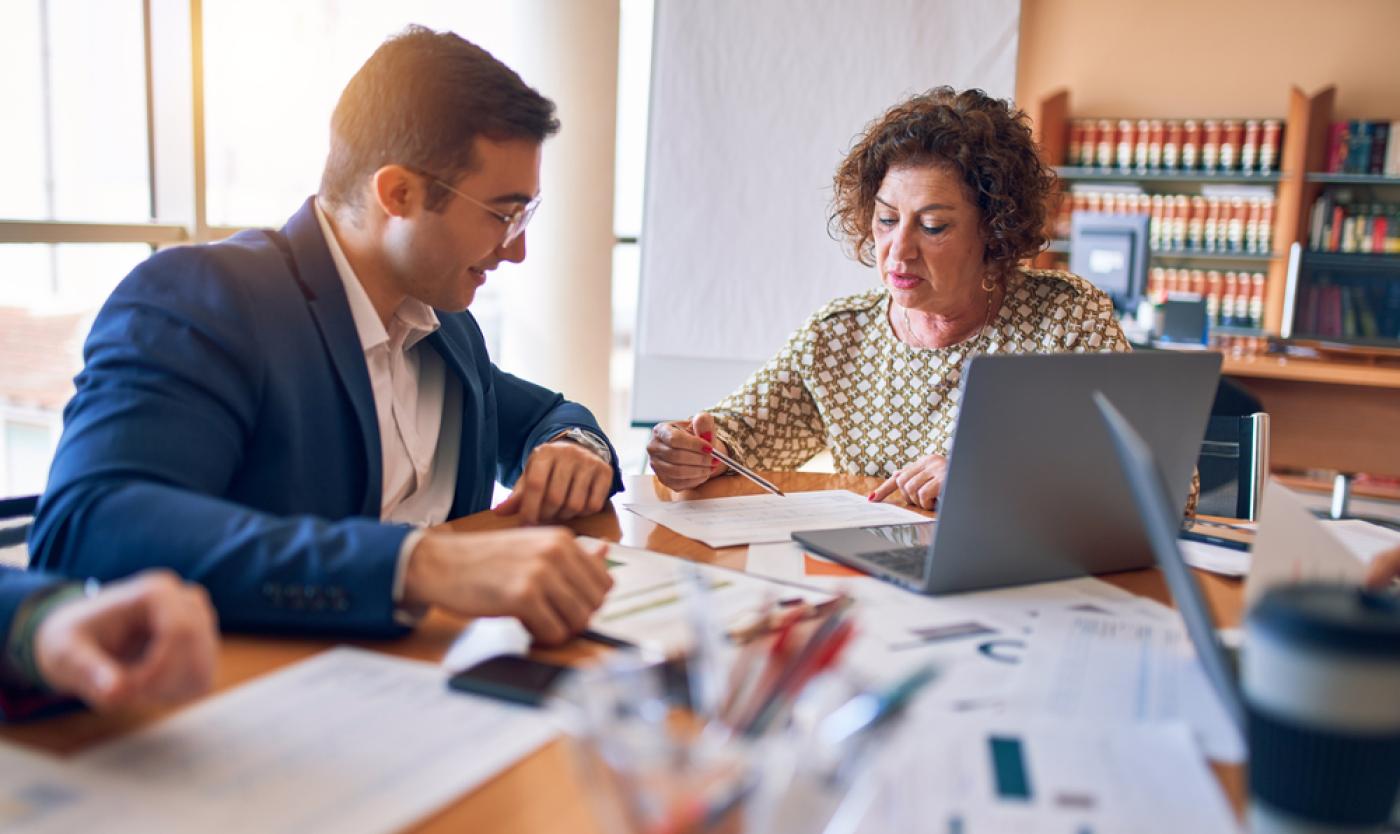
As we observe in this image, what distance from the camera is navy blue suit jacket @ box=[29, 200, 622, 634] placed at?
0.86 metres

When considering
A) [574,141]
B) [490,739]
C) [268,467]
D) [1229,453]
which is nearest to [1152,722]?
[490,739]

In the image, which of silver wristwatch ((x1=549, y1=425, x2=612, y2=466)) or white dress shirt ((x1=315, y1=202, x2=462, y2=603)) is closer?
white dress shirt ((x1=315, y1=202, x2=462, y2=603))

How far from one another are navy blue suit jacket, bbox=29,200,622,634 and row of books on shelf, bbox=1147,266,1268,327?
5300 millimetres

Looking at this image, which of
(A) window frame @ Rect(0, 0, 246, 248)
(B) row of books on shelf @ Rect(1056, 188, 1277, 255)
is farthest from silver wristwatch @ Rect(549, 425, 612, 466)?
(B) row of books on shelf @ Rect(1056, 188, 1277, 255)

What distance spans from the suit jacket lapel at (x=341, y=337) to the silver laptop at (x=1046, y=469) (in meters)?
0.52

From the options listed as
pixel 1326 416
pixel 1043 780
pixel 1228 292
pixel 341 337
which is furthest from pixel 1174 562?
pixel 1228 292

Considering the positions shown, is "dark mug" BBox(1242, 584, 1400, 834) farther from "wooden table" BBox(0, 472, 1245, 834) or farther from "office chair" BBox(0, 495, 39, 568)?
"office chair" BBox(0, 495, 39, 568)

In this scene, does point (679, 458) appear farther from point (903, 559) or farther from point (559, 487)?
point (903, 559)

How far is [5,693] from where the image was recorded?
27.8 inches

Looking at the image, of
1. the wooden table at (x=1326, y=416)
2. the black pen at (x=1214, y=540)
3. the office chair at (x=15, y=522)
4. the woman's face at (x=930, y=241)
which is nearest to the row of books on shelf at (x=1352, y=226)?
the wooden table at (x=1326, y=416)

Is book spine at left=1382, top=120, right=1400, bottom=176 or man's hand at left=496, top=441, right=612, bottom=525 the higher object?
book spine at left=1382, top=120, right=1400, bottom=176

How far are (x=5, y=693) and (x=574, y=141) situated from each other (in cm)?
316

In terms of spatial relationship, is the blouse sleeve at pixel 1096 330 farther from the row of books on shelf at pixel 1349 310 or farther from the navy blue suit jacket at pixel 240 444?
the row of books on shelf at pixel 1349 310

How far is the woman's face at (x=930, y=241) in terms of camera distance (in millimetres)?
1857
